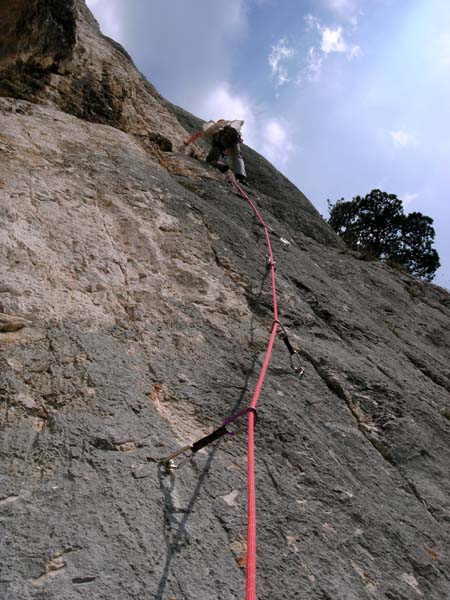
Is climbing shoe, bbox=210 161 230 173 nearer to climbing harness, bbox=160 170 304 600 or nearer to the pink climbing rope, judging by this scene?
climbing harness, bbox=160 170 304 600

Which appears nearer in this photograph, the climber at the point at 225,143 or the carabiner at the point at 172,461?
the carabiner at the point at 172,461

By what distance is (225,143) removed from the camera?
7.31 metres

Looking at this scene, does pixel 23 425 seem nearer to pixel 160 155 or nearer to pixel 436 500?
pixel 436 500

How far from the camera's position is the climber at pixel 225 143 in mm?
6996

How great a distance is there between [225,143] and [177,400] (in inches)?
219

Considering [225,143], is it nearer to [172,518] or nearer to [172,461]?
[172,461]

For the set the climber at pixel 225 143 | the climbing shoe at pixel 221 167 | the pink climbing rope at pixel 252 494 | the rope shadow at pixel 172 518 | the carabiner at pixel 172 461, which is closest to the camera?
the pink climbing rope at pixel 252 494

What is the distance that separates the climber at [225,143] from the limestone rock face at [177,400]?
191 centimetres

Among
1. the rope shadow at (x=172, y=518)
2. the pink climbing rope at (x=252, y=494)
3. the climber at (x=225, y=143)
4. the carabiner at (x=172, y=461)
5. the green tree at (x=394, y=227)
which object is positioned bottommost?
the rope shadow at (x=172, y=518)

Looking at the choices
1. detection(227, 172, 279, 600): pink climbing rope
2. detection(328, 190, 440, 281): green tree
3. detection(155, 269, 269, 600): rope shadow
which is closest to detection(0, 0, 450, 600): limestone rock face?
detection(155, 269, 269, 600): rope shadow

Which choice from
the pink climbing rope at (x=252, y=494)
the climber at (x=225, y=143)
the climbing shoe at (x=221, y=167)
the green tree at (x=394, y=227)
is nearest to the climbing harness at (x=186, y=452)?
the pink climbing rope at (x=252, y=494)

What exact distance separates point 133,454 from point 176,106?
9.50m

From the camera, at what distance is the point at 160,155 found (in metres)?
5.69

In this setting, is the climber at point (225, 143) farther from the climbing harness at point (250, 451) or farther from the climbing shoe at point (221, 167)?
the climbing harness at point (250, 451)
